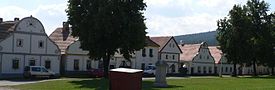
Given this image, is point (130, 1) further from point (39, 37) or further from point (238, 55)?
point (238, 55)

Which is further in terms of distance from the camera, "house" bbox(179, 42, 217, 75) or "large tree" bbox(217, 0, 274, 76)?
"house" bbox(179, 42, 217, 75)

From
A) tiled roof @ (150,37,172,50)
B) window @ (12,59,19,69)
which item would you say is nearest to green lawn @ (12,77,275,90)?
window @ (12,59,19,69)

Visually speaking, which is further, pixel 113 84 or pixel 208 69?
pixel 208 69

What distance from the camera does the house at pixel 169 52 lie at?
88.5m

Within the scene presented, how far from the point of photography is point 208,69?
331 ft

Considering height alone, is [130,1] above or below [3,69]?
above

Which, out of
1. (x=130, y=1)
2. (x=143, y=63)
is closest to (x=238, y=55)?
(x=143, y=63)

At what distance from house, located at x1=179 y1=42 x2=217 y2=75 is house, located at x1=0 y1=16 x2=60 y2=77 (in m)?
35.6

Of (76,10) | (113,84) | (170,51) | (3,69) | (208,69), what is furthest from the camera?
(208,69)

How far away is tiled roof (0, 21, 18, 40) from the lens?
198 feet

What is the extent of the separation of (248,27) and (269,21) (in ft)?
16.7

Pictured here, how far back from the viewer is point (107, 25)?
51531mm

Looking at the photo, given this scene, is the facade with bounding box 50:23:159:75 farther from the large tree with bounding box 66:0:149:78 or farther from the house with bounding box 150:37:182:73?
the large tree with bounding box 66:0:149:78

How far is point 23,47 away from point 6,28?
Answer: 3.10 meters
